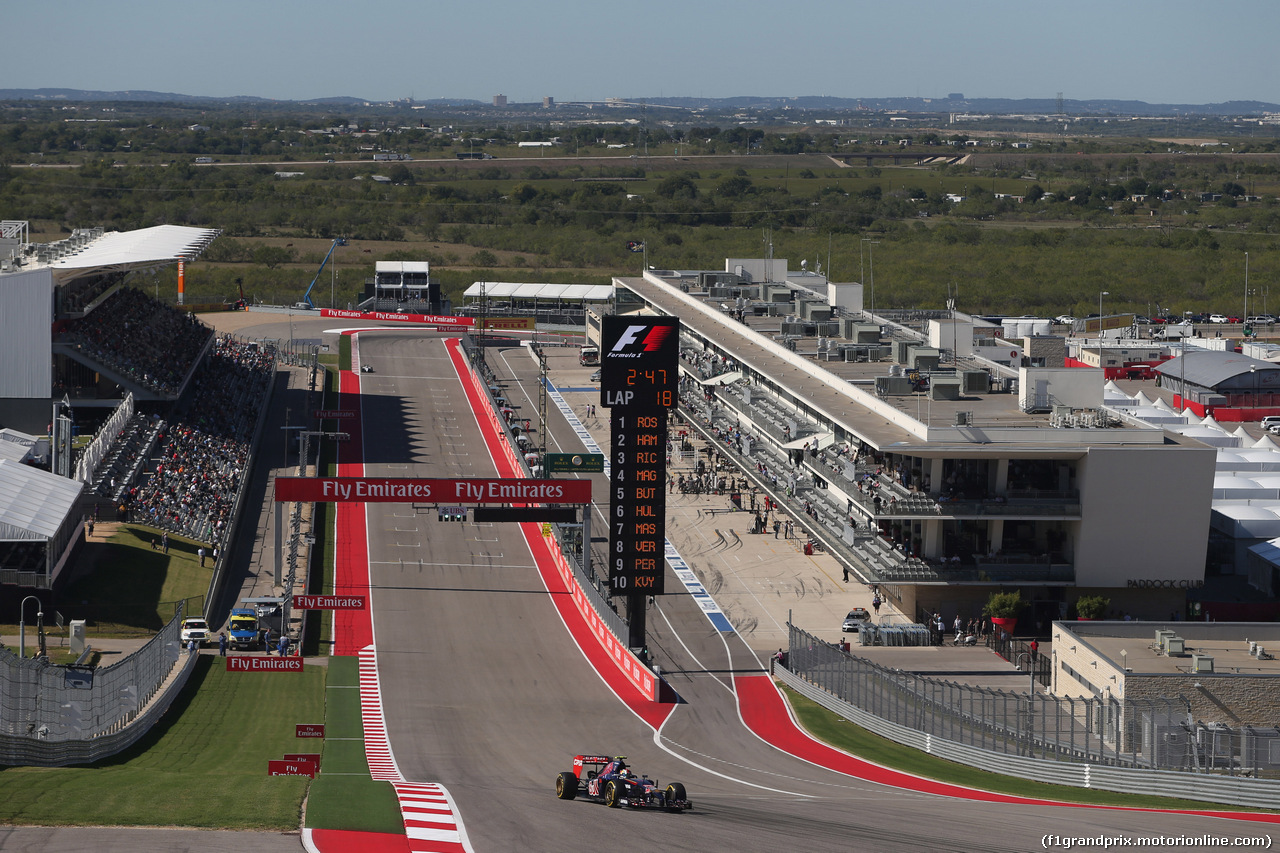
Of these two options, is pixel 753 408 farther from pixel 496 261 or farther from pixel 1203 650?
pixel 496 261

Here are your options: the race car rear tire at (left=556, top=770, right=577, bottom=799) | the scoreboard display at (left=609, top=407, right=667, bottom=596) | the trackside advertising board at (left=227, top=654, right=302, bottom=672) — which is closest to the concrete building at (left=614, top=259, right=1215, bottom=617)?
the scoreboard display at (left=609, top=407, right=667, bottom=596)

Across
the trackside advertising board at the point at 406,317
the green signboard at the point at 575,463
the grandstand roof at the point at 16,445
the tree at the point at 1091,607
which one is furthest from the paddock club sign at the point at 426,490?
the trackside advertising board at the point at 406,317

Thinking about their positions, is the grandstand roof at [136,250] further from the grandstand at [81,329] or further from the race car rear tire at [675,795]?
the race car rear tire at [675,795]

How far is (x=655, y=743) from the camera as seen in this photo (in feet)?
143

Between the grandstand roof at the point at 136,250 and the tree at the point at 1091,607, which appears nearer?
the tree at the point at 1091,607

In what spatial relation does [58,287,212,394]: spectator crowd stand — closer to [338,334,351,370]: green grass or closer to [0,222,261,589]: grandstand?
[0,222,261,589]: grandstand

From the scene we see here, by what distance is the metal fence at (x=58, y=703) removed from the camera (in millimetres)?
35312

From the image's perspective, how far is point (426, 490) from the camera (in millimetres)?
57469

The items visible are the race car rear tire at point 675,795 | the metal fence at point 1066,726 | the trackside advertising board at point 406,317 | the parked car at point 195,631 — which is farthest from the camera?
the trackside advertising board at point 406,317

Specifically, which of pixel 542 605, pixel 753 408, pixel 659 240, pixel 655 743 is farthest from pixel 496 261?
pixel 655 743

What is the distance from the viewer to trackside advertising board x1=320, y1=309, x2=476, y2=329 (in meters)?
132

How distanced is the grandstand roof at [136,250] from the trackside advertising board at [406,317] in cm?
3777

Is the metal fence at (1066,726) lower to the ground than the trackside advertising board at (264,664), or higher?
higher

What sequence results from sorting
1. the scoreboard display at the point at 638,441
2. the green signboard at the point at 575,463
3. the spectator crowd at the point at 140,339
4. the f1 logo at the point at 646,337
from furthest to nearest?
the spectator crowd at the point at 140,339 → the green signboard at the point at 575,463 → the scoreboard display at the point at 638,441 → the f1 logo at the point at 646,337
